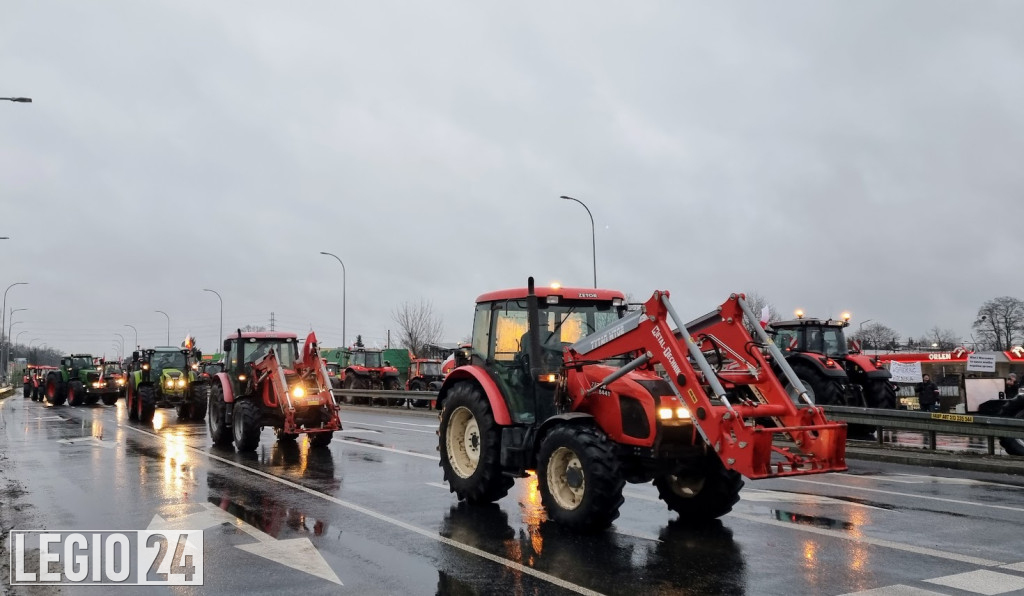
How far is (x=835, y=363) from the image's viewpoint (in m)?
17.7

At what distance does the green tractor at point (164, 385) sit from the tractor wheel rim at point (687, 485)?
16190 millimetres

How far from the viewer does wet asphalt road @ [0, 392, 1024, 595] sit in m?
6.20

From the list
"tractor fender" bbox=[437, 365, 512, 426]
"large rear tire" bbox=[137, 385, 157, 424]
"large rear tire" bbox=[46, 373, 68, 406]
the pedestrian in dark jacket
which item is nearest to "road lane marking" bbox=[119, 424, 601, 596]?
"tractor fender" bbox=[437, 365, 512, 426]

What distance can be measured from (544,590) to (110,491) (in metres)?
6.91

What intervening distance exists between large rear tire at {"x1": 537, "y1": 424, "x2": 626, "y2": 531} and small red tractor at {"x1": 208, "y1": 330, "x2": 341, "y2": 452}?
779 cm

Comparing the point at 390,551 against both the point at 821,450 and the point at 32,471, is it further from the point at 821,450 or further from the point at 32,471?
the point at 32,471

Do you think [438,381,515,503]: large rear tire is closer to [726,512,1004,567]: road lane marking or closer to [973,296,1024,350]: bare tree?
[726,512,1004,567]: road lane marking

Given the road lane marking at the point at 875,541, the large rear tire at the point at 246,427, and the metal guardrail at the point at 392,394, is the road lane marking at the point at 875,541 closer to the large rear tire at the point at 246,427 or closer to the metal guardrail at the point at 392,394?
the large rear tire at the point at 246,427

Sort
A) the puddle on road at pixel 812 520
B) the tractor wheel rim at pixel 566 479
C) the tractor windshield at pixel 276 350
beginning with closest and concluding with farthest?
the tractor wheel rim at pixel 566 479, the puddle on road at pixel 812 520, the tractor windshield at pixel 276 350

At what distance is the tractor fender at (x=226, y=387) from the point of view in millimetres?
16131

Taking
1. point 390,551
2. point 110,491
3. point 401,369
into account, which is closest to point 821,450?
point 390,551

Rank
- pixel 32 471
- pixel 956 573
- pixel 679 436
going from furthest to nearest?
pixel 32 471, pixel 679 436, pixel 956 573

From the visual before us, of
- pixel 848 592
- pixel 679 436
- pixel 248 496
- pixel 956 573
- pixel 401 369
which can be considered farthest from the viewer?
pixel 401 369

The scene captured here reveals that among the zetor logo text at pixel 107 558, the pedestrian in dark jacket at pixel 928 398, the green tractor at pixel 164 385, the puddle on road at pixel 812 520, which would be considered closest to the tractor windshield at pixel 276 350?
the green tractor at pixel 164 385
